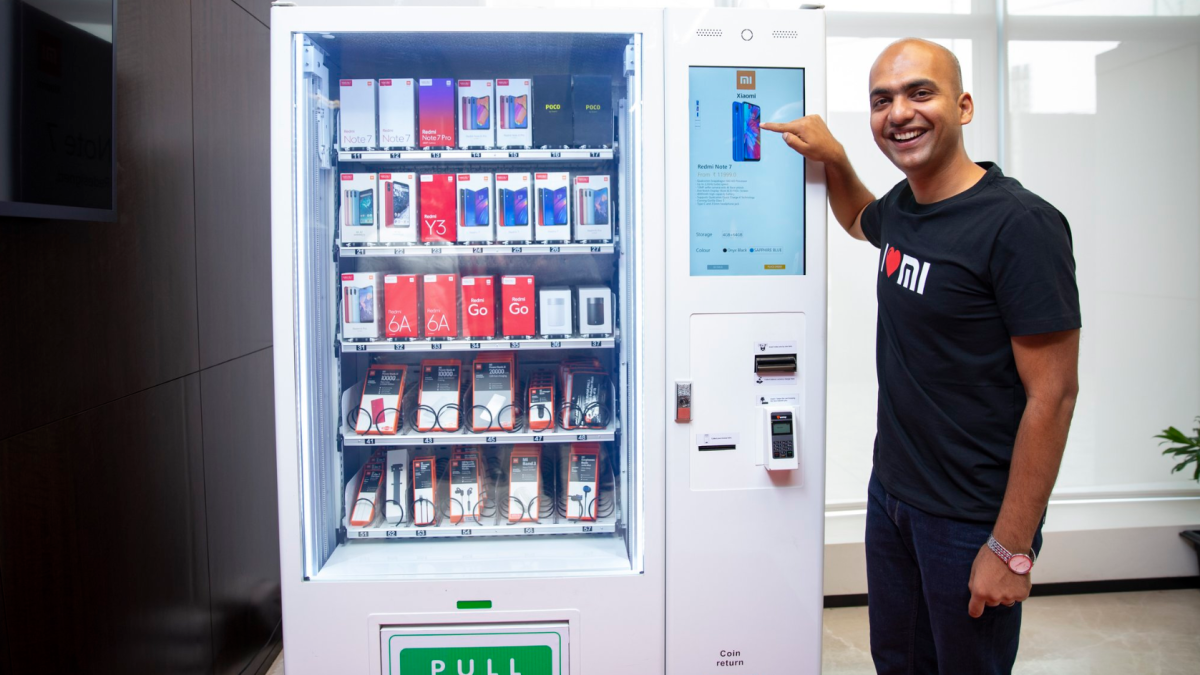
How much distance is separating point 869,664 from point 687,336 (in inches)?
69.3

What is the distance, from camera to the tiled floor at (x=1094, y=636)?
2.83m

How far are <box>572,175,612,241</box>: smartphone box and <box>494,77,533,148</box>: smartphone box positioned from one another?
8.7 inches

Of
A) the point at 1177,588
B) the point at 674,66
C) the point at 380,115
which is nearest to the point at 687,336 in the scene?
the point at 674,66

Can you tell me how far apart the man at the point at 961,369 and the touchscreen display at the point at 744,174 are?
0.29 meters

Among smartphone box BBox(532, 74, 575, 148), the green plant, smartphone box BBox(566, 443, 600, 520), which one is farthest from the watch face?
the green plant

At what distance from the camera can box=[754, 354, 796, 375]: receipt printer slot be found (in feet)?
6.70

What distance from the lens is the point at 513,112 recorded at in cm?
231

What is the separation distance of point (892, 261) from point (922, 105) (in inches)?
14.5

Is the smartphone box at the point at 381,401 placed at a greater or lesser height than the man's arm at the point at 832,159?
lesser

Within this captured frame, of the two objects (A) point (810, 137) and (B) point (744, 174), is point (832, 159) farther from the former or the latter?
(B) point (744, 174)

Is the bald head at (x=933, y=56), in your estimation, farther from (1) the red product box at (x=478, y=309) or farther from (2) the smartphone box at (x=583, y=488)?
(2) the smartphone box at (x=583, y=488)

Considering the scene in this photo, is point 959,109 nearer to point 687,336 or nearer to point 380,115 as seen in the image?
point 687,336

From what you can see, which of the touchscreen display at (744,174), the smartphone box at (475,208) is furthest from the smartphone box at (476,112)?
the touchscreen display at (744,174)

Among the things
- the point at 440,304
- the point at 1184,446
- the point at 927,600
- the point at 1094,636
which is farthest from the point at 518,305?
the point at 1184,446
